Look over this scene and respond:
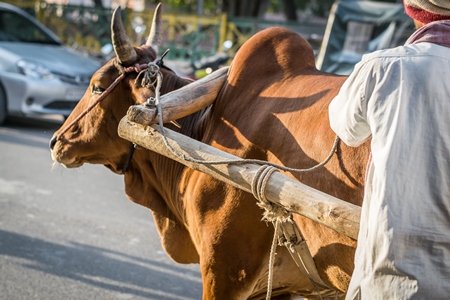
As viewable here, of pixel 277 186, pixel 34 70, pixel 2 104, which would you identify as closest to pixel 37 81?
pixel 34 70

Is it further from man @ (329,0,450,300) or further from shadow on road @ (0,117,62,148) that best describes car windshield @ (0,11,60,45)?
man @ (329,0,450,300)

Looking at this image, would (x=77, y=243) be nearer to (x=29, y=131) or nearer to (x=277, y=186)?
(x=277, y=186)

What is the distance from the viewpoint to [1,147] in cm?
815

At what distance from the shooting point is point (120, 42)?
3.23 m

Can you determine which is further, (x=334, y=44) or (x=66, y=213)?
(x=334, y=44)

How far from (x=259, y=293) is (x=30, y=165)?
504 cm

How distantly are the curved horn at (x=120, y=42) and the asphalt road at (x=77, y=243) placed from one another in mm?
1137

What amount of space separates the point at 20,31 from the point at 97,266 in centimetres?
680

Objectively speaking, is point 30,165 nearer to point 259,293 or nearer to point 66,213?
point 66,213

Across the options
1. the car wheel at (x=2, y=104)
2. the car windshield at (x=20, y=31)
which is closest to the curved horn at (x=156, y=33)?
the car wheel at (x=2, y=104)

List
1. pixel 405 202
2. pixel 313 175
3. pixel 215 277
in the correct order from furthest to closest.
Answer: pixel 215 277 < pixel 313 175 < pixel 405 202

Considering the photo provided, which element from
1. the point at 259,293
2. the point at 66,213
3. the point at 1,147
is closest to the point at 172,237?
the point at 259,293

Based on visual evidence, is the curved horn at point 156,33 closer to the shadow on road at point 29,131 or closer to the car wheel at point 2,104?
the shadow on road at point 29,131

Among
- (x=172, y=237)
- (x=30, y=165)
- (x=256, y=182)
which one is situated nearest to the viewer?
(x=256, y=182)
